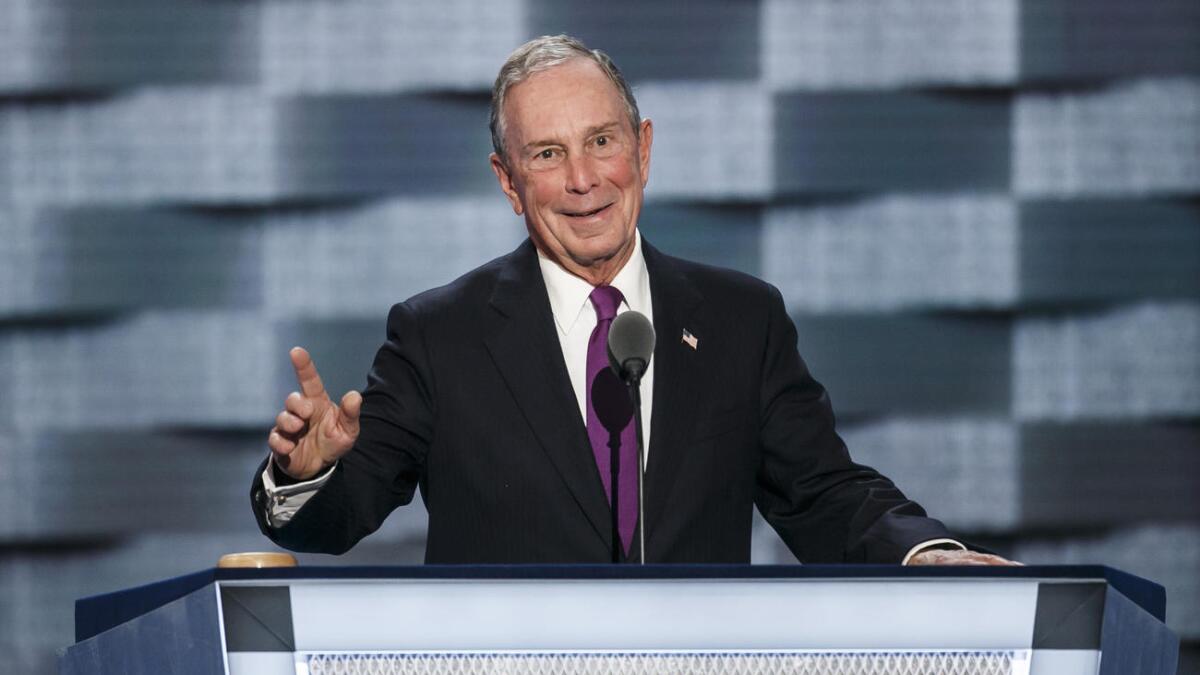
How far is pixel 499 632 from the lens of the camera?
3.68ft

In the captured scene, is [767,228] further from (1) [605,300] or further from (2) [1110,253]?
(1) [605,300]

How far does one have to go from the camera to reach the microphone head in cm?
147

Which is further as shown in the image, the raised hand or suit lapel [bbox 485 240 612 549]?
suit lapel [bbox 485 240 612 549]

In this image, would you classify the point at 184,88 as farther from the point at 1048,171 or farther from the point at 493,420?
the point at 1048,171

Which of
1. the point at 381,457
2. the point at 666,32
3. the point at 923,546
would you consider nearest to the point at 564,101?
the point at 381,457

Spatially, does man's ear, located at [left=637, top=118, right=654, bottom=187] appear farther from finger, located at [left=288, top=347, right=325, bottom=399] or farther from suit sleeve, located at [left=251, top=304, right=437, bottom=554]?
finger, located at [left=288, top=347, right=325, bottom=399]

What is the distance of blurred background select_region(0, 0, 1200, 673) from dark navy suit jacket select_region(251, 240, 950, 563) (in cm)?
116

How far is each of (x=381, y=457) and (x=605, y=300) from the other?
0.38m

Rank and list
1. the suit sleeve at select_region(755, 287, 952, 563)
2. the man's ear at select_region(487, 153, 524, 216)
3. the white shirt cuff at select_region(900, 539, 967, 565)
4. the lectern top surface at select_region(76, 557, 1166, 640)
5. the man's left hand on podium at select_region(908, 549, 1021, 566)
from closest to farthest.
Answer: the lectern top surface at select_region(76, 557, 1166, 640) → the man's left hand on podium at select_region(908, 549, 1021, 566) → the white shirt cuff at select_region(900, 539, 967, 565) → the suit sleeve at select_region(755, 287, 952, 563) → the man's ear at select_region(487, 153, 524, 216)

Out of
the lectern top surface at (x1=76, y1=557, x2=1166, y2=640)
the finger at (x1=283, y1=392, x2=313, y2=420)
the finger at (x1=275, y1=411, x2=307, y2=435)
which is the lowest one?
the lectern top surface at (x1=76, y1=557, x2=1166, y2=640)

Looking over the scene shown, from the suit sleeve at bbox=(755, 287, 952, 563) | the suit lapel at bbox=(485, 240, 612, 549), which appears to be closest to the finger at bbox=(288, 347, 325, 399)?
the suit lapel at bbox=(485, 240, 612, 549)

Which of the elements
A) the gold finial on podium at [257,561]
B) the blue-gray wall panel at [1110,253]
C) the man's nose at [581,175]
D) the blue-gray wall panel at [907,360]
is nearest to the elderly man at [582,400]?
the man's nose at [581,175]

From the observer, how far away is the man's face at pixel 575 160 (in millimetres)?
1980

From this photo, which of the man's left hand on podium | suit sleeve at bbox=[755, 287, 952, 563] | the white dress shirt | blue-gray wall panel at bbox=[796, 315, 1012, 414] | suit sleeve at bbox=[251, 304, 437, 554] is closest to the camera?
the man's left hand on podium
